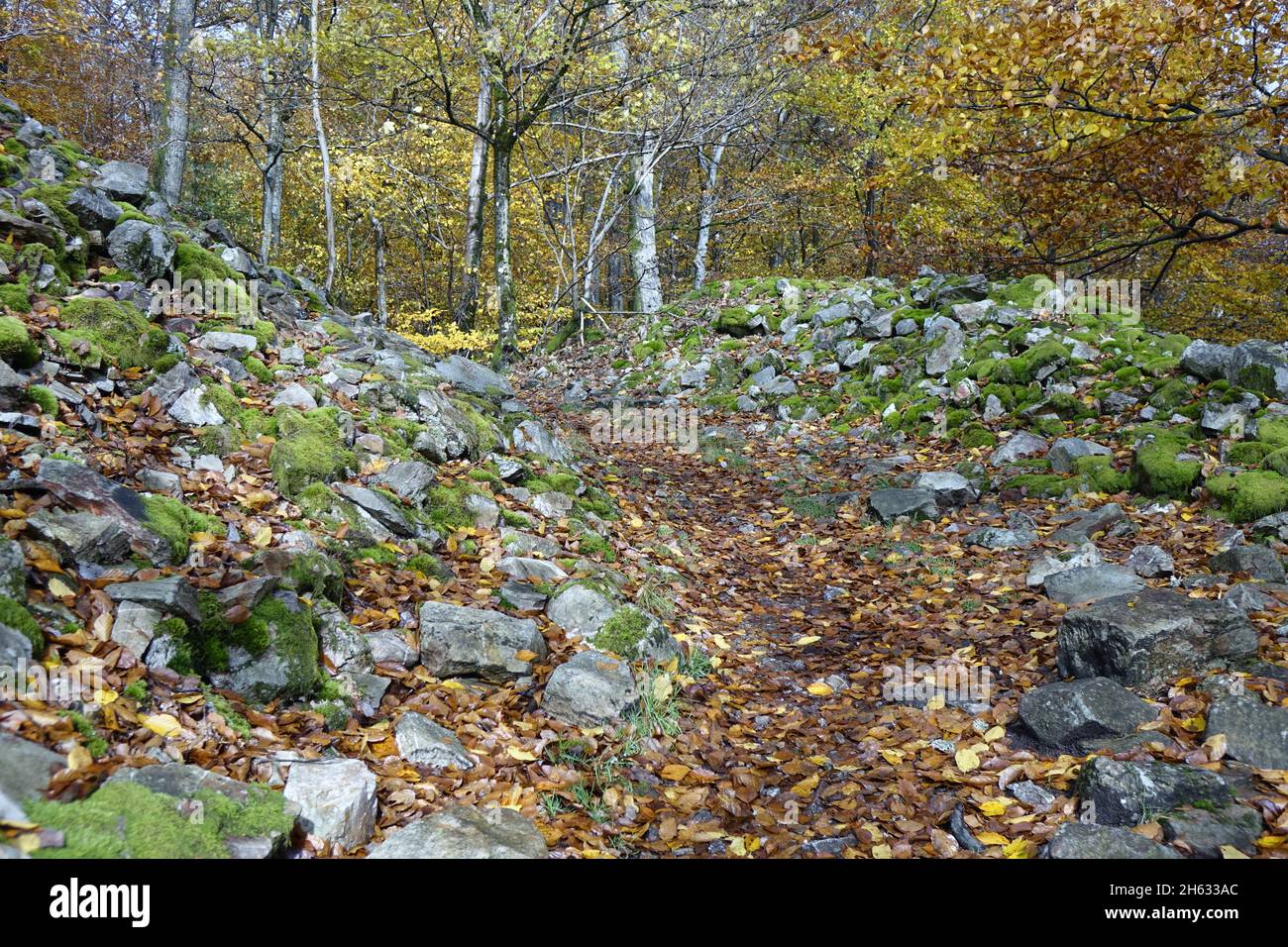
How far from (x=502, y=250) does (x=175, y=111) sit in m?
6.55

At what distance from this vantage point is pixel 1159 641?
461 cm

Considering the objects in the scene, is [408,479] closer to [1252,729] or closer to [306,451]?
[306,451]

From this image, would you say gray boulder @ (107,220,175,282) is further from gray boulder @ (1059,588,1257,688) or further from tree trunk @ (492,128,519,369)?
gray boulder @ (1059,588,1257,688)

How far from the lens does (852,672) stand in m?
5.62

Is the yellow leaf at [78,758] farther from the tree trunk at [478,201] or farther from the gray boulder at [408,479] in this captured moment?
the tree trunk at [478,201]

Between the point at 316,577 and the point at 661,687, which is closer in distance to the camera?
the point at 316,577

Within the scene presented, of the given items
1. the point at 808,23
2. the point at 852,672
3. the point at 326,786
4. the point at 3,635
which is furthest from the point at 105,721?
the point at 808,23

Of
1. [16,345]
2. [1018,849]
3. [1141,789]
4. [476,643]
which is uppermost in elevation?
[16,345]

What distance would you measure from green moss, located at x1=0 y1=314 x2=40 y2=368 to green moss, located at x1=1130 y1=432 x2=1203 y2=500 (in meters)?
9.45

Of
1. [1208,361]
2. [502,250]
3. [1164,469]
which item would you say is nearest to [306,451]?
[502,250]

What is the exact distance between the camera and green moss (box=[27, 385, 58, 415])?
464 centimetres

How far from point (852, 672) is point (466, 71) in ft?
49.1

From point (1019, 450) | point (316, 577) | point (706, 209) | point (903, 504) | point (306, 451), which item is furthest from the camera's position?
point (706, 209)
